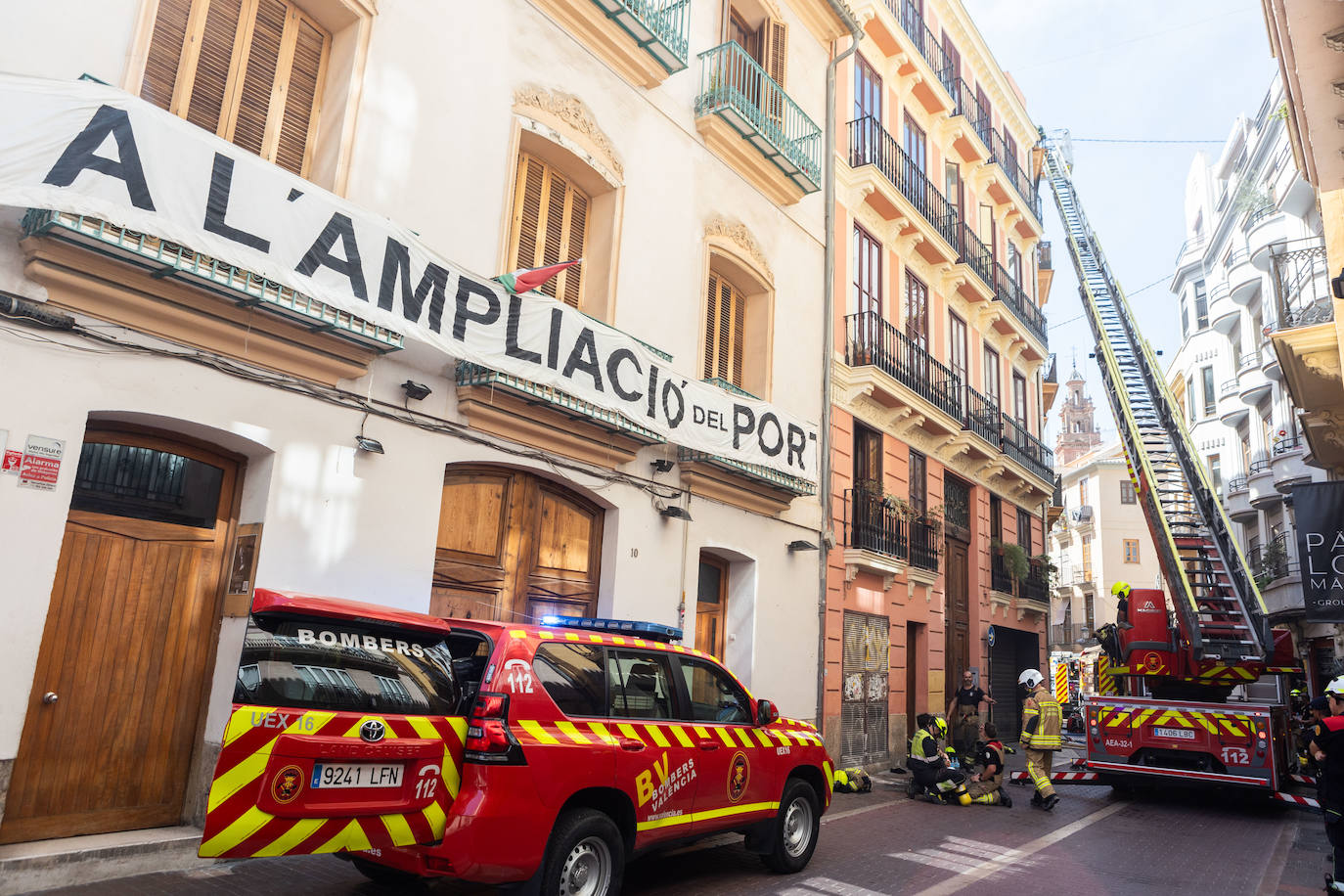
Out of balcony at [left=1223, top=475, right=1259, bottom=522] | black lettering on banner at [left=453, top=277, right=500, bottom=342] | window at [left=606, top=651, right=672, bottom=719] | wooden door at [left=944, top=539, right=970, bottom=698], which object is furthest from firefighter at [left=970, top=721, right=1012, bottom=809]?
balcony at [left=1223, top=475, right=1259, bottom=522]

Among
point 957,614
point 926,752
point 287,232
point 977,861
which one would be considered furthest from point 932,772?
point 287,232

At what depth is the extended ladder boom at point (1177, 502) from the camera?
1344cm

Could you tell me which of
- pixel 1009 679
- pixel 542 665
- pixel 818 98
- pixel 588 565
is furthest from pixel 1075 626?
pixel 542 665

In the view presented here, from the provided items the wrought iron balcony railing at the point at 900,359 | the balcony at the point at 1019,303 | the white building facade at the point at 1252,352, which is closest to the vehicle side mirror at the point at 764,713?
the wrought iron balcony railing at the point at 900,359

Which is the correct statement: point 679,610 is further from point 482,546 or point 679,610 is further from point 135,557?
point 135,557

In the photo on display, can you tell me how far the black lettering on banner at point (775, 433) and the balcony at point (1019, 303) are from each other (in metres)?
12.1

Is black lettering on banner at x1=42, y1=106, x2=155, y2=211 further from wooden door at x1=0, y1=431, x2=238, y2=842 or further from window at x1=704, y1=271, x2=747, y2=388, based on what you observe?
window at x1=704, y1=271, x2=747, y2=388

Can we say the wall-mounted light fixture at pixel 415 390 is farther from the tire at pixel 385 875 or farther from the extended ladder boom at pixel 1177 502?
the extended ladder boom at pixel 1177 502

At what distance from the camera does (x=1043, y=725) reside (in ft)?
41.0

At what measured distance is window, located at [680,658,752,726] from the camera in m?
7.07

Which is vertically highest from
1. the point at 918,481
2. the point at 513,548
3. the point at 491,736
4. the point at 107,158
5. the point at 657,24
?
the point at 657,24

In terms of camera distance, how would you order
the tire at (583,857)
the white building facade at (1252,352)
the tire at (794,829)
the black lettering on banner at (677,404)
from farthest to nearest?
the white building facade at (1252,352)
the black lettering on banner at (677,404)
the tire at (794,829)
the tire at (583,857)

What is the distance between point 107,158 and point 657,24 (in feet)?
24.5

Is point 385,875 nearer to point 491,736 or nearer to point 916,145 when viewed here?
point 491,736
